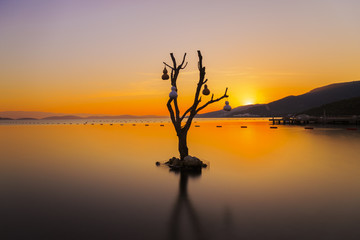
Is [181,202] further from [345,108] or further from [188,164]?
[345,108]

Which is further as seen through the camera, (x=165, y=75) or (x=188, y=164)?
(x=165, y=75)

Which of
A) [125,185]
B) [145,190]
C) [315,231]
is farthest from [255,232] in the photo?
[125,185]

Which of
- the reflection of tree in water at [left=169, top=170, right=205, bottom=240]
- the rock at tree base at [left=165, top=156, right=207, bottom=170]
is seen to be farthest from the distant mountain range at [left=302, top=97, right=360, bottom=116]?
the reflection of tree in water at [left=169, top=170, right=205, bottom=240]

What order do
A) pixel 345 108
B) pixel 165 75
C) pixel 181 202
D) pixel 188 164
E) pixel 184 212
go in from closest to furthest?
pixel 184 212 → pixel 181 202 → pixel 188 164 → pixel 165 75 → pixel 345 108

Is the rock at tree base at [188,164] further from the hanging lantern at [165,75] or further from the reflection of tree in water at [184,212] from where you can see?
the hanging lantern at [165,75]

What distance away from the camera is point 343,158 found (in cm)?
1864

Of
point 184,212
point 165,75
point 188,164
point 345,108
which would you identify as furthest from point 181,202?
point 345,108

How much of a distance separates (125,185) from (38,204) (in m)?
3.51

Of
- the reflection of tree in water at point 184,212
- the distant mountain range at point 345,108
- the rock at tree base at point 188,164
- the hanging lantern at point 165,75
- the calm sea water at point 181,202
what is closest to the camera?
the reflection of tree in water at point 184,212

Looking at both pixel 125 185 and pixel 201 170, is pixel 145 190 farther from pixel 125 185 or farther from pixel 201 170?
pixel 201 170

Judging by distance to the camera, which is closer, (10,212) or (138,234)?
(138,234)

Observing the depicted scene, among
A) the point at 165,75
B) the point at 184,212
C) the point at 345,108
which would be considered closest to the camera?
the point at 184,212

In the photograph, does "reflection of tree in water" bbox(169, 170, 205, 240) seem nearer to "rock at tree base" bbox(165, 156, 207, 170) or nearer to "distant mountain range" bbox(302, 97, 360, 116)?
"rock at tree base" bbox(165, 156, 207, 170)

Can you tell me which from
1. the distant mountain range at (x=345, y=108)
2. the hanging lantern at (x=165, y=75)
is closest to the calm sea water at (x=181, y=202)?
the hanging lantern at (x=165, y=75)
